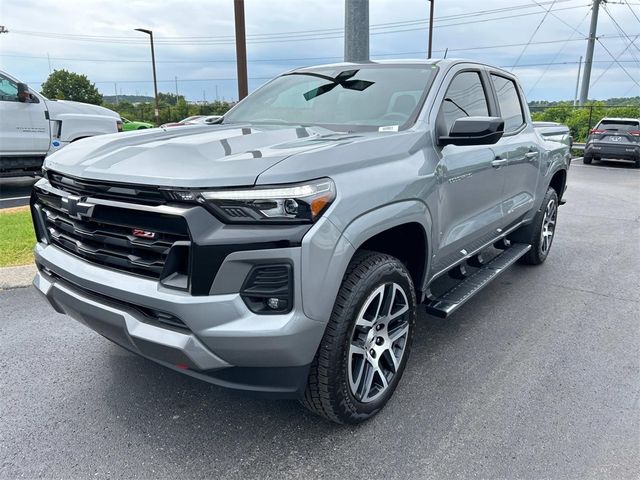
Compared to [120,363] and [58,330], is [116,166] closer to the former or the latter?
[120,363]

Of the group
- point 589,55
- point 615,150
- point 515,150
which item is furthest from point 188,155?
point 589,55

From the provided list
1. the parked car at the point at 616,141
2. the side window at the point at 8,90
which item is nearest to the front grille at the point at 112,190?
the side window at the point at 8,90

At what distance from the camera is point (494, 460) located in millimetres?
2416

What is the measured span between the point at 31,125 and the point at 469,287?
29.1 feet

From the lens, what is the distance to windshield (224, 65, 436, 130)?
3297mm

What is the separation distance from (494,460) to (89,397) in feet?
7.18

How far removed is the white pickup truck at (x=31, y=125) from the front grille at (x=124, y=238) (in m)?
7.87

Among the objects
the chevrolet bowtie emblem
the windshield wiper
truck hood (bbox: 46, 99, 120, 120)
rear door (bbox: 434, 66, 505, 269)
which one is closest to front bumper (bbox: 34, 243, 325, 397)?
the chevrolet bowtie emblem

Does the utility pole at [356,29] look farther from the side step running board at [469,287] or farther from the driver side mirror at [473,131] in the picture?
the driver side mirror at [473,131]

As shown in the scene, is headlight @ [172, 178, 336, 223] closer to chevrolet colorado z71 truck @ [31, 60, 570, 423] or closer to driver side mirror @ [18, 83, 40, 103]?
chevrolet colorado z71 truck @ [31, 60, 570, 423]

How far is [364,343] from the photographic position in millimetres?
2572

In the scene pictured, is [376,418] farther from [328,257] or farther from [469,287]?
[469,287]

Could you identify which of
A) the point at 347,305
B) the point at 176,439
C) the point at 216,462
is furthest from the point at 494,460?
the point at 176,439

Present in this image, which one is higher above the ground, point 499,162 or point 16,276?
point 499,162
